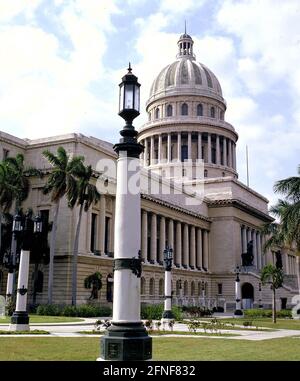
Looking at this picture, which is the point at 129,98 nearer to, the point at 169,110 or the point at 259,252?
the point at 259,252

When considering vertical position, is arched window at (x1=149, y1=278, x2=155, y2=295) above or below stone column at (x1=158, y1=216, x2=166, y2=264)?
below

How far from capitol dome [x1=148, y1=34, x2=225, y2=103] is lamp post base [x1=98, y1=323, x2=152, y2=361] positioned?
10499 centimetres

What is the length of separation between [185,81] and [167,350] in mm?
103548

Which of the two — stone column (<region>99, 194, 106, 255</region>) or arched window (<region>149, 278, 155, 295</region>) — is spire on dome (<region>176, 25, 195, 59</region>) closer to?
arched window (<region>149, 278, 155, 295</region>)

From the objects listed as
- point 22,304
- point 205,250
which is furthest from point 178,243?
point 22,304

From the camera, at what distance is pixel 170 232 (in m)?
80.7

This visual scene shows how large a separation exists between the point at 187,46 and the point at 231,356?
119499 mm

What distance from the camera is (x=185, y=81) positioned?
11644 cm

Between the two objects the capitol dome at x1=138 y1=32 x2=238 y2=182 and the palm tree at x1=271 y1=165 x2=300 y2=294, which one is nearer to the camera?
the palm tree at x1=271 y1=165 x2=300 y2=294

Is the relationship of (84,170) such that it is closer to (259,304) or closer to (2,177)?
(2,177)

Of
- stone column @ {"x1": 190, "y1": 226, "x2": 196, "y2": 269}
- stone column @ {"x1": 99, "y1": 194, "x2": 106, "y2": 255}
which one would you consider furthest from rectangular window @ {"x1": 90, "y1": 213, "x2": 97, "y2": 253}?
stone column @ {"x1": 190, "y1": 226, "x2": 196, "y2": 269}

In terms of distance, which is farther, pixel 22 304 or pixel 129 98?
pixel 22 304

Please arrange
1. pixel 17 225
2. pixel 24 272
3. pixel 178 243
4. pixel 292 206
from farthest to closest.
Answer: pixel 178 243
pixel 292 206
pixel 17 225
pixel 24 272

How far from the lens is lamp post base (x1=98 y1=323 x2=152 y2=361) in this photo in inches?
477
